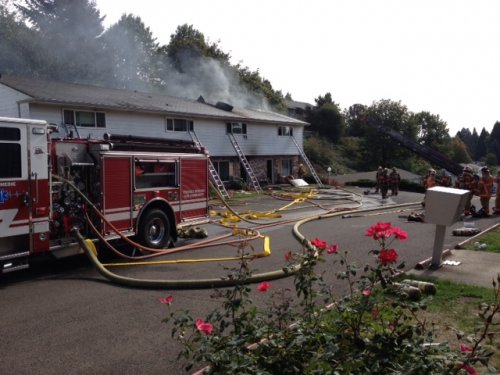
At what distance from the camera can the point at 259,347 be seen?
9.73ft

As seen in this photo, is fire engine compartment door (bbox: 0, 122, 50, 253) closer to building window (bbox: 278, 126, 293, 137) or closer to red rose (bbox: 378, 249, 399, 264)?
red rose (bbox: 378, 249, 399, 264)

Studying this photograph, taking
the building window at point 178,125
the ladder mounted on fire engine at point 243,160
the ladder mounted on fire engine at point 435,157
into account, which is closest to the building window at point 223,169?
the ladder mounted on fire engine at point 243,160

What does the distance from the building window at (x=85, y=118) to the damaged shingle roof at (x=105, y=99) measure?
49 centimetres

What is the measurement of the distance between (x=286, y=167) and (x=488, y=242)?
2388cm

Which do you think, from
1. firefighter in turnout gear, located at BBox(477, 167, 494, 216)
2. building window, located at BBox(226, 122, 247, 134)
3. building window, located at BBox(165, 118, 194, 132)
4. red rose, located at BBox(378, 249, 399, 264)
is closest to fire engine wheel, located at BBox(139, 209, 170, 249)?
red rose, located at BBox(378, 249, 399, 264)

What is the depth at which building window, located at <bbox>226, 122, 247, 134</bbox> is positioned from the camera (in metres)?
28.1

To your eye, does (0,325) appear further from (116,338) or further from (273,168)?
(273,168)

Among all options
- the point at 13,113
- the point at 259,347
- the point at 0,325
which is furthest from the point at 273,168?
the point at 259,347

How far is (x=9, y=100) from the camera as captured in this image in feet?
61.1

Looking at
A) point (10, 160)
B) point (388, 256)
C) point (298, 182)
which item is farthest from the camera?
point (298, 182)

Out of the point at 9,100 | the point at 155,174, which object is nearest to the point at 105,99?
the point at 9,100

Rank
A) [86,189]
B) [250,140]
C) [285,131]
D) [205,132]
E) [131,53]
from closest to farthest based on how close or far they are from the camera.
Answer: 1. [86,189]
2. [205,132]
3. [250,140]
4. [285,131]
5. [131,53]

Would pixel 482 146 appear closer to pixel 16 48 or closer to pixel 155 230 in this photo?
pixel 16 48

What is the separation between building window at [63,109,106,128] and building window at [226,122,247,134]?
8.94 m
